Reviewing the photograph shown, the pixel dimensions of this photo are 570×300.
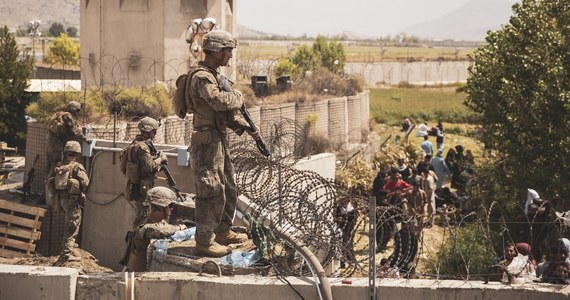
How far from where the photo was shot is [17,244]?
446 inches

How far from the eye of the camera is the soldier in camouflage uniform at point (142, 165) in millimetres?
9133

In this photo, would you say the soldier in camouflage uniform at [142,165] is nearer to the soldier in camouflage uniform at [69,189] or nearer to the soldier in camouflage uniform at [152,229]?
the soldier in camouflage uniform at [69,189]

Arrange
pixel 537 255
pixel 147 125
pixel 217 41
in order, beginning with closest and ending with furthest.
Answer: pixel 217 41, pixel 147 125, pixel 537 255

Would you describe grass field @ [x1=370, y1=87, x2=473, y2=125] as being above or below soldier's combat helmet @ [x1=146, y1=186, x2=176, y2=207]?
below

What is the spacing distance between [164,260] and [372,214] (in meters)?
2.41

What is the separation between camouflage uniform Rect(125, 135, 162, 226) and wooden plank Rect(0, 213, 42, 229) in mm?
2407

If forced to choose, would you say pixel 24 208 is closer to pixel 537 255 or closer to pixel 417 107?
pixel 537 255

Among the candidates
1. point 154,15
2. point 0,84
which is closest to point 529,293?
point 0,84

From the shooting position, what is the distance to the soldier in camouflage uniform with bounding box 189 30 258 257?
7.02m

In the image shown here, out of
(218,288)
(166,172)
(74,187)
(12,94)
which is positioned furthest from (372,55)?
(218,288)

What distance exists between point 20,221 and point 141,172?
9.23 ft

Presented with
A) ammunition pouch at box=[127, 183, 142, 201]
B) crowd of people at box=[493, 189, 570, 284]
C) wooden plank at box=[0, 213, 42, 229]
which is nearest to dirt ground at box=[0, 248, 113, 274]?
wooden plank at box=[0, 213, 42, 229]

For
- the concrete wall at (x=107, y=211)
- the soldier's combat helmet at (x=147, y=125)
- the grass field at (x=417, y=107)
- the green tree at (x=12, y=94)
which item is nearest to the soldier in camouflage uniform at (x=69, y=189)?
the concrete wall at (x=107, y=211)

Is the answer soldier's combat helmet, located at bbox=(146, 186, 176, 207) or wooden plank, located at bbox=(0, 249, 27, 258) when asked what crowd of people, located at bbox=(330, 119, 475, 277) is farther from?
wooden plank, located at bbox=(0, 249, 27, 258)
